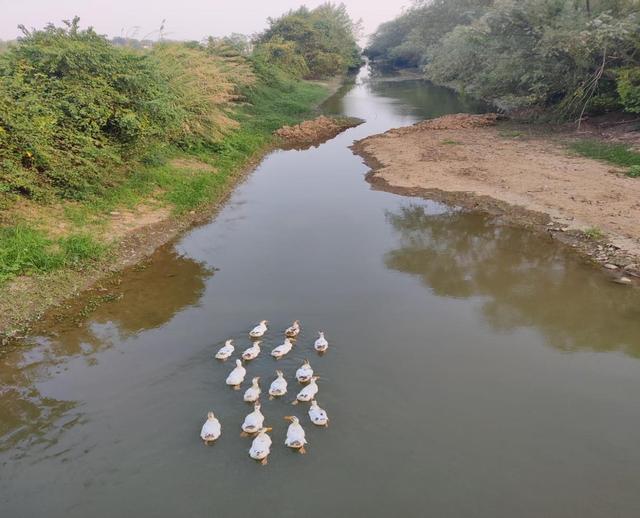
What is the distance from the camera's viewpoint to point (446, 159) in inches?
837

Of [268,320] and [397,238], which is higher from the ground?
[268,320]

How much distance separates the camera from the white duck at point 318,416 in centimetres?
732

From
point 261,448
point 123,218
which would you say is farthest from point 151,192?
point 261,448

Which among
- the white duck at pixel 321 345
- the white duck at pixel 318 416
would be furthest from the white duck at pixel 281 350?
the white duck at pixel 318 416

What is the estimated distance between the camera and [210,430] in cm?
705

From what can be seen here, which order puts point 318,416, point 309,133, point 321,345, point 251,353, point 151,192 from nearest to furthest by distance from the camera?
point 318,416 < point 251,353 < point 321,345 < point 151,192 < point 309,133

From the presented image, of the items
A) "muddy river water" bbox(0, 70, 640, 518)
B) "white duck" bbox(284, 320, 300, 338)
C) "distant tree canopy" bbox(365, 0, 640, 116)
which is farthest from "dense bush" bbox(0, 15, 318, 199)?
"distant tree canopy" bbox(365, 0, 640, 116)

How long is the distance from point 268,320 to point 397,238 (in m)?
5.66

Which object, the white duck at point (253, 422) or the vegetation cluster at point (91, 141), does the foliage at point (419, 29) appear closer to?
the vegetation cluster at point (91, 141)

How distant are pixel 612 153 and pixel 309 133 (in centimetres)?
1529

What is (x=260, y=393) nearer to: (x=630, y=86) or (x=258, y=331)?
(x=258, y=331)

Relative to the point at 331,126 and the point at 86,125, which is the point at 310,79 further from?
the point at 86,125

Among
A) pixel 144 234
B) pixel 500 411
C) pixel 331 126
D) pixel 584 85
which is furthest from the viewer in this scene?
pixel 331 126

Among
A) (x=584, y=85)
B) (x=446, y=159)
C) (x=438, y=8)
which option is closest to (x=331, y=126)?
(x=446, y=159)
